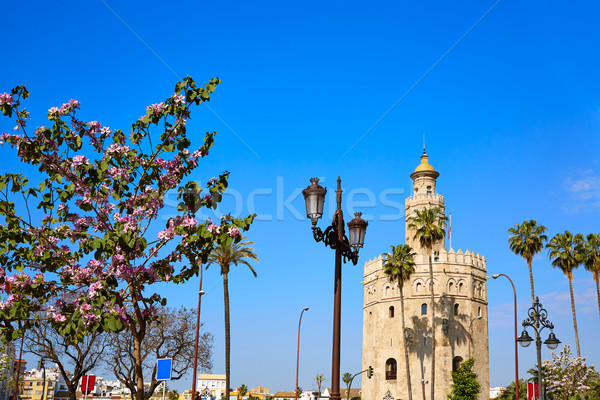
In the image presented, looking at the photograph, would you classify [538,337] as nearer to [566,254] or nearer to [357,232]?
[357,232]

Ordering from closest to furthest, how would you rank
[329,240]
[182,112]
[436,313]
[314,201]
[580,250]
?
[182,112], [314,201], [329,240], [580,250], [436,313]

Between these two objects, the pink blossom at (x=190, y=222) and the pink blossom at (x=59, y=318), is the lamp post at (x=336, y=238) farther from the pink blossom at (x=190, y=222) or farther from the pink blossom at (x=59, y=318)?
the pink blossom at (x=59, y=318)

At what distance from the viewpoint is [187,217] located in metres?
9.69

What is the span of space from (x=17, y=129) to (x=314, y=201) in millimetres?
5632

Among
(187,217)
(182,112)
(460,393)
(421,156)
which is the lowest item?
(460,393)

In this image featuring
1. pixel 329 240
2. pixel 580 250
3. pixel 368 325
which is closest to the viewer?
pixel 329 240

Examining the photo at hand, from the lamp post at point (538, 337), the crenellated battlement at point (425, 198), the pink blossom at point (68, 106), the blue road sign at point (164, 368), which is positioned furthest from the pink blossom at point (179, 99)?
the crenellated battlement at point (425, 198)

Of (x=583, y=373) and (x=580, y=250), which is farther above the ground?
(x=580, y=250)

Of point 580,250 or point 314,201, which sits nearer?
point 314,201

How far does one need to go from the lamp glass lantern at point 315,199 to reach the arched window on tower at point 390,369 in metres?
60.5

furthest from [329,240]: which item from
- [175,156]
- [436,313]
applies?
[436,313]

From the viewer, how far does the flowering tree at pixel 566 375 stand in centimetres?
5244

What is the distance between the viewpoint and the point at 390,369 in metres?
68.8

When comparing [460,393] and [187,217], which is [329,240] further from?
[460,393]
